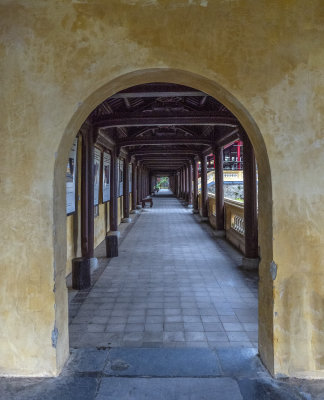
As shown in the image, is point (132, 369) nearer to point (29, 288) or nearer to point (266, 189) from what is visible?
point (29, 288)

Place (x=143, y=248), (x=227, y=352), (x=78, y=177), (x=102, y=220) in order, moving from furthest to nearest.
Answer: (x=102, y=220) → (x=143, y=248) → (x=78, y=177) → (x=227, y=352)

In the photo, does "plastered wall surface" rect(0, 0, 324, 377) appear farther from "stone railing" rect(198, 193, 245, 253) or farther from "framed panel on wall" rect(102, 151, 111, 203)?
"framed panel on wall" rect(102, 151, 111, 203)

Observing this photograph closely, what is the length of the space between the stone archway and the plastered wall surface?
0.16 ft

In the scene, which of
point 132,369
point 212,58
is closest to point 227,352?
point 132,369

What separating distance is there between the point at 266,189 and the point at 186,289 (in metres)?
3.07

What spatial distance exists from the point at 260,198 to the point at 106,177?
7.56 m

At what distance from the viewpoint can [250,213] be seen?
654 centimetres

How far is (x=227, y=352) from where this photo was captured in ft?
9.90

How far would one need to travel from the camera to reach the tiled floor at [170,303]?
3.50 metres

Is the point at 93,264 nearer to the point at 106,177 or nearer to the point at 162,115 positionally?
the point at 162,115

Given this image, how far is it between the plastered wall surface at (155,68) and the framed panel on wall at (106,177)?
6830 millimetres

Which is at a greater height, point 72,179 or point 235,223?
point 72,179

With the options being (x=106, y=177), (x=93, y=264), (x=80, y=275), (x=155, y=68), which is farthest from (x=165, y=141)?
(x=155, y=68)

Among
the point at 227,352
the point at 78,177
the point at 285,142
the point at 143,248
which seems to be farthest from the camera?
the point at 143,248
